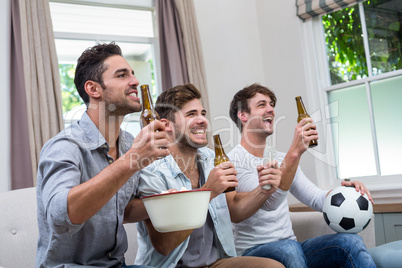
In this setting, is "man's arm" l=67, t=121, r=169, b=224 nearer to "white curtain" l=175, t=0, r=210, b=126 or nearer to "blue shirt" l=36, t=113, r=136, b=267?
"blue shirt" l=36, t=113, r=136, b=267

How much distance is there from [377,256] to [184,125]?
1.01m

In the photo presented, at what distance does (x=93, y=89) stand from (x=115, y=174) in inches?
20.1

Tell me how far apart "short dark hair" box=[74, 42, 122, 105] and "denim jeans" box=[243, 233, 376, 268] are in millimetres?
975

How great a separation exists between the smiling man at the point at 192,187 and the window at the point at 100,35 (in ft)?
4.67

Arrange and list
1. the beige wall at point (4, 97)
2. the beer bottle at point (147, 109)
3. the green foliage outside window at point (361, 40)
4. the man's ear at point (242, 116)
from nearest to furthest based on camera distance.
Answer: the beer bottle at point (147, 109)
the man's ear at point (242, 116)
the beige wall at point (4, 97)
the green foliage outside window at point (361, 40)

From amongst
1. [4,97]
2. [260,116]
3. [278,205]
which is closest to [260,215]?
[278,205]

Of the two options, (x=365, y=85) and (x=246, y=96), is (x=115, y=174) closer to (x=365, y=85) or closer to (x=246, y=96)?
(x=246, y=96)

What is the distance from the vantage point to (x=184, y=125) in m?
2.03

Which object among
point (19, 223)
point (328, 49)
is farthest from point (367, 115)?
point (19, 223)

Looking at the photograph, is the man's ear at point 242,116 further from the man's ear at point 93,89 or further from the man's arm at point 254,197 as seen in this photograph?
the man's ear at point 93,89

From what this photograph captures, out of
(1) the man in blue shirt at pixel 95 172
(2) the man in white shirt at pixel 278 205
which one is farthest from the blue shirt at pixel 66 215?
(2) the man in white shirt at pixel 278 205

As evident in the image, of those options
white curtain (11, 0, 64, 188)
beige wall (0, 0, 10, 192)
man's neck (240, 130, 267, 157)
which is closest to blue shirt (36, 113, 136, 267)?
man's neck (240, 130, 267, 157)

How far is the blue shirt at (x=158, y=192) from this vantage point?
1.69 metres

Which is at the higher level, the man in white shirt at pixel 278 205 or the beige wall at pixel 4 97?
the beige wall at pixel 4 97
